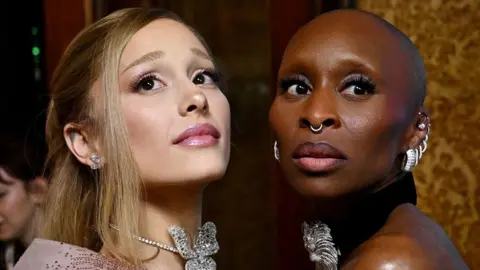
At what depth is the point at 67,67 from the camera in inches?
69.4

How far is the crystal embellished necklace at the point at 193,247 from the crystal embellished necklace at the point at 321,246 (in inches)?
14.7

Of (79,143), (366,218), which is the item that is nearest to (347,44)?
(366,218)

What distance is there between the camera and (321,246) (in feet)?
4.32

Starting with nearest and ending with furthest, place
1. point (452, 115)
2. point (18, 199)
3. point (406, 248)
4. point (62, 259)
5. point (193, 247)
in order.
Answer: point (406, 248)
point (62, 259)
point (193, 247)
point (452, 115)
point (18, 199)

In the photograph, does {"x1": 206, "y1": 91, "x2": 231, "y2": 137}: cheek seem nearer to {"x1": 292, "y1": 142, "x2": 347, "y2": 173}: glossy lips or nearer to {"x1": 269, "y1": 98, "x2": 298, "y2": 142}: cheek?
{"x1": 269, "y1": 98, "x2": 298, "y2": 142}: cheek

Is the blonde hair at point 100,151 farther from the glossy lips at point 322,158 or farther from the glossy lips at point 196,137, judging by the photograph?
the glossy lips at point 322,158

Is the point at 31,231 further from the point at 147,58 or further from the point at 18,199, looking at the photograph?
the point at 147,58

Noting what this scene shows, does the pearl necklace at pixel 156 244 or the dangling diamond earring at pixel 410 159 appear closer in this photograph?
the dangling diamond earring at pixel 410 159

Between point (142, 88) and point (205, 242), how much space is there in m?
0.37

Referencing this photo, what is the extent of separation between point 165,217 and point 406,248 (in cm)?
66

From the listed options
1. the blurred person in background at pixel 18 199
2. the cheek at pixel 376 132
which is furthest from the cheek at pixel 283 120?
the blurred person in background at pixel 18 199

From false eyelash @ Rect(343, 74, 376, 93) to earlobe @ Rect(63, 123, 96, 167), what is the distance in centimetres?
68

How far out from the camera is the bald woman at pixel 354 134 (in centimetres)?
128

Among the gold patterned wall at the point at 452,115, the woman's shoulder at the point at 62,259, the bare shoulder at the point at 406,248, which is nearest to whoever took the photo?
the bare shoulder at the point at 406,248
